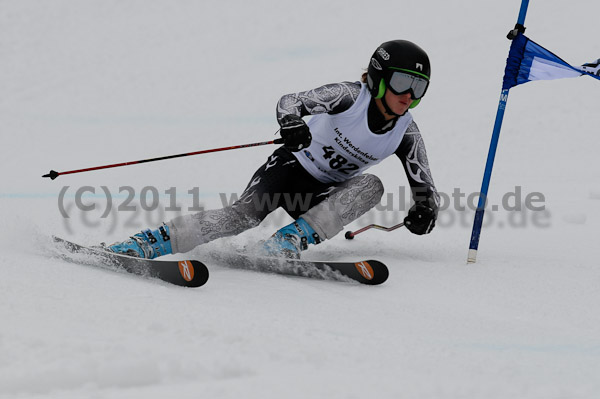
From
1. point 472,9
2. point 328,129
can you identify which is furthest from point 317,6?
point 328,129

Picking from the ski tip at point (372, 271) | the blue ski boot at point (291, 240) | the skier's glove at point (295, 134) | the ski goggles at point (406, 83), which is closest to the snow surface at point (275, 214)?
the ski tip at point (372, 271)

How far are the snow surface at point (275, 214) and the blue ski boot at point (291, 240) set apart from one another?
0.61 feet

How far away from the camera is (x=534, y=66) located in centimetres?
375

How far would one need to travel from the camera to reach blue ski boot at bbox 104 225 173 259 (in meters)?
3.07

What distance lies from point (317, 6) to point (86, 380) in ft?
38.8

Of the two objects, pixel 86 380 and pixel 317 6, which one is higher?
pixel 317 6

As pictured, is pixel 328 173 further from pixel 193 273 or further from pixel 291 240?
pixel 193 273

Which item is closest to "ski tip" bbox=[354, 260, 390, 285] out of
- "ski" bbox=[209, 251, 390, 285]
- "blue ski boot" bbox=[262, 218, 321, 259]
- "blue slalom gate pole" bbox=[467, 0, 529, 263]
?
"ski" bbox=[209, 251, 390, 285]

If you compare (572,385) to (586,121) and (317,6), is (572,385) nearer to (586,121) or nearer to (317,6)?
(586,121)

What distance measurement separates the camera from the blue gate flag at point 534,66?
147 inches

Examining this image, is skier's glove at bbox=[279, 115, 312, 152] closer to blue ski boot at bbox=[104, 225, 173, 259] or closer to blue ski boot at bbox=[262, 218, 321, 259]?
blue ski boot at bbox=[262, 218, 321, 259]

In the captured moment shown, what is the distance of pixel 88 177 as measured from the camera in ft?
21.4

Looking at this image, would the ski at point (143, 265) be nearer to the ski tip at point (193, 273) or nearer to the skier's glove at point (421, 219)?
the ski tip at point (193, 273)

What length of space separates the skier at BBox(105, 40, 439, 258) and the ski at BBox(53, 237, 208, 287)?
5.8 inches
